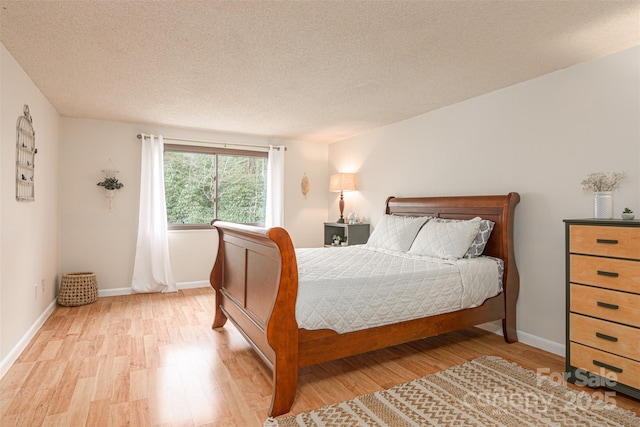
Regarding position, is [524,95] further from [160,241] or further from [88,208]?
[88,208]

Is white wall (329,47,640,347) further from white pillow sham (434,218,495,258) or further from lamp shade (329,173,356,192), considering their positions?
lamp shade (329,173,356,192)

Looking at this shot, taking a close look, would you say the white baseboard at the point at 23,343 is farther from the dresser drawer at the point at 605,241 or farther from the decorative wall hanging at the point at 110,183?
the dresser drawer at the point at 605,241

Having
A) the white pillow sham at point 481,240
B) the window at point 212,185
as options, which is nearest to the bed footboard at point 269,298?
the white pillow sham at point 481,240

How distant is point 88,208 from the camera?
15.0 ft

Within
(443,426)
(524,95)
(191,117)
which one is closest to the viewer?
(443,426)

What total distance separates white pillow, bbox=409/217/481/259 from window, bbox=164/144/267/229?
3.03 meters

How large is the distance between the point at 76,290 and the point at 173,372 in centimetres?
245

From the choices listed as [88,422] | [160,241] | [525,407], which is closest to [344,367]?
[525,407]

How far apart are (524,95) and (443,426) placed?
2.76 meters

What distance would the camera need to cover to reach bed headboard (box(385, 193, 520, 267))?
9.97ft

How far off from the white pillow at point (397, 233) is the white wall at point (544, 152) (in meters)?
0.55

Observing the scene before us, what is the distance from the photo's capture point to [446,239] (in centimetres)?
315

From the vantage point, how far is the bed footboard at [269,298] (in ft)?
6.51

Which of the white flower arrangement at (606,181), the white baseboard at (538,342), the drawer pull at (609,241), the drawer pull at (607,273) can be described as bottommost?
the white baseboard at (538,342)
